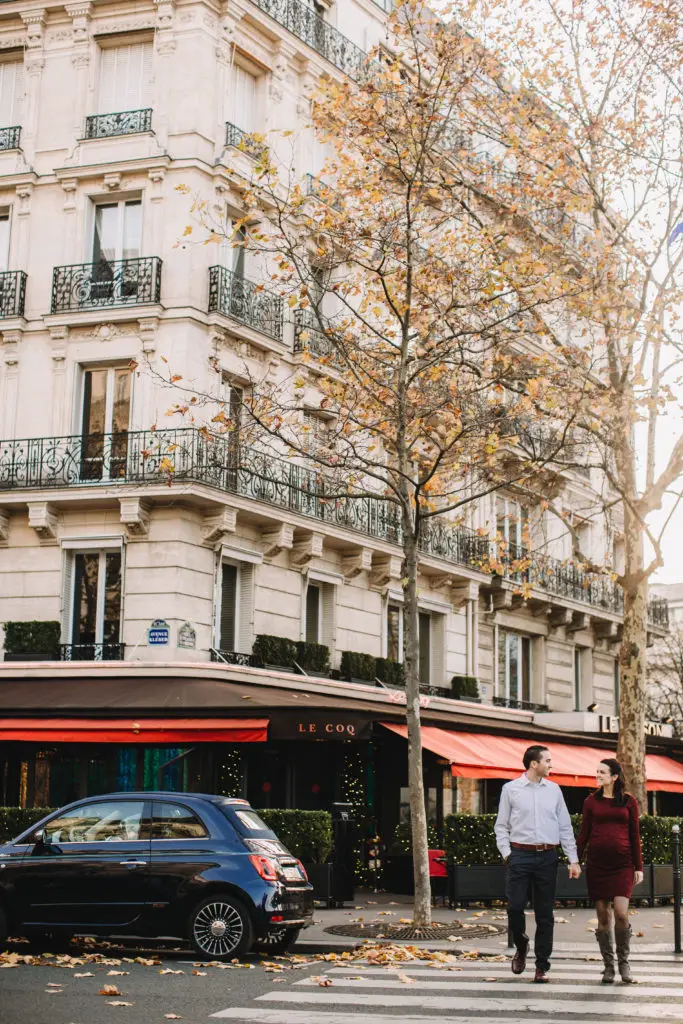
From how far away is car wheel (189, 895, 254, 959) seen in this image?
1152cm

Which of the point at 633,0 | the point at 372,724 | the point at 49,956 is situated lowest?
the point at 49,956

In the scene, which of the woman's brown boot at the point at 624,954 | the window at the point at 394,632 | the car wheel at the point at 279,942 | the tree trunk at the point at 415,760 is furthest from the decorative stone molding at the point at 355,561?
the woman's brown boot at the point at 624,954

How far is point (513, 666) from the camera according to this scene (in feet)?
103

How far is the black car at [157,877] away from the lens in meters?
11.6

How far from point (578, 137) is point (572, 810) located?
16428 mm

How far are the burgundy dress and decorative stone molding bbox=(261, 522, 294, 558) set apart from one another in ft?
41.2

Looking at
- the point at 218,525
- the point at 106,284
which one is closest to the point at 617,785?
the point at 218,525

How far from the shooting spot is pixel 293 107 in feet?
81.5

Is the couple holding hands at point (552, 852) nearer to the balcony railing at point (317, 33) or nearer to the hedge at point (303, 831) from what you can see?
the hedge at point (303, 831)

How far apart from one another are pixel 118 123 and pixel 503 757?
13.0 meters

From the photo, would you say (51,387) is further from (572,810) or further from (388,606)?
(572,810)

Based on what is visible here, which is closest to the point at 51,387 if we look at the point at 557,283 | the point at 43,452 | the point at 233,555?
the point at 43,452

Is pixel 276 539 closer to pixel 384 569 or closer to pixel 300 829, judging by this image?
pixel 384 569

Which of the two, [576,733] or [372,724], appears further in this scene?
[576,733]
